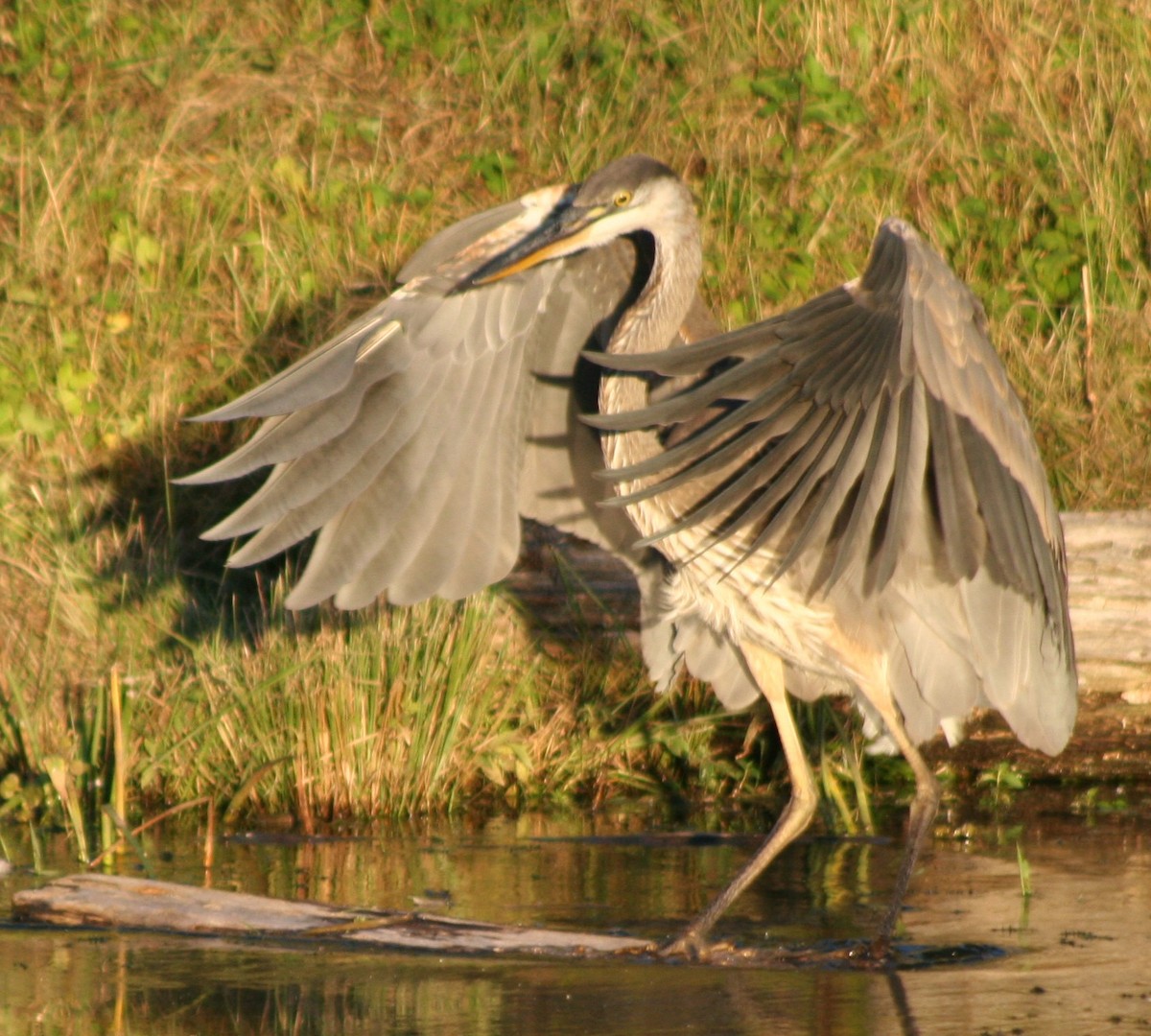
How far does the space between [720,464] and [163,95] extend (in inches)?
222

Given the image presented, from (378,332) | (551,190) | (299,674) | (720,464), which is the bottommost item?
(299,674)

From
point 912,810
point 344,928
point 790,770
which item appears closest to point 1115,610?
point 912,810

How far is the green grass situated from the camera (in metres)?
5.83

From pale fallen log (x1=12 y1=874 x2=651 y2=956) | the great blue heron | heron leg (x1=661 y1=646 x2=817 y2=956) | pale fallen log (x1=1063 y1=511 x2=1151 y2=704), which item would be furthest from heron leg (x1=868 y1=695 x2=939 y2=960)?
pale fallen log (x1=1063 y1=511 x2=1151 y2=704)

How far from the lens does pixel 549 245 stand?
15.5ft

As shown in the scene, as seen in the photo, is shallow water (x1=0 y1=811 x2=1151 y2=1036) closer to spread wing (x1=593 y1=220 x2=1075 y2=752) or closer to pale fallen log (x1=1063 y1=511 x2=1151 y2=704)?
pale fallen log (x1=1063 y1=511 x2=1151 y2=704)

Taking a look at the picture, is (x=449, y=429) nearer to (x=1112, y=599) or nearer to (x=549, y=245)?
(x=549, y=245)

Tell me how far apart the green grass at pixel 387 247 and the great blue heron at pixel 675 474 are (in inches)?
32.1

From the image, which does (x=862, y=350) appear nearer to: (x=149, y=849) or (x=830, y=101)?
(x=149, y=849)

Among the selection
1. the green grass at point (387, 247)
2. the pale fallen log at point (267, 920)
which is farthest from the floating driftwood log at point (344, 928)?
the green grass at point (387, 247)

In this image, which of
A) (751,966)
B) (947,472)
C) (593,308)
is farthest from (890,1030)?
(593,308)

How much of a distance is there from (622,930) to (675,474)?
1197mm

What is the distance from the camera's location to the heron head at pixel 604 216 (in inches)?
Answer: 186

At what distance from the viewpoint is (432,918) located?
14.1 feet
